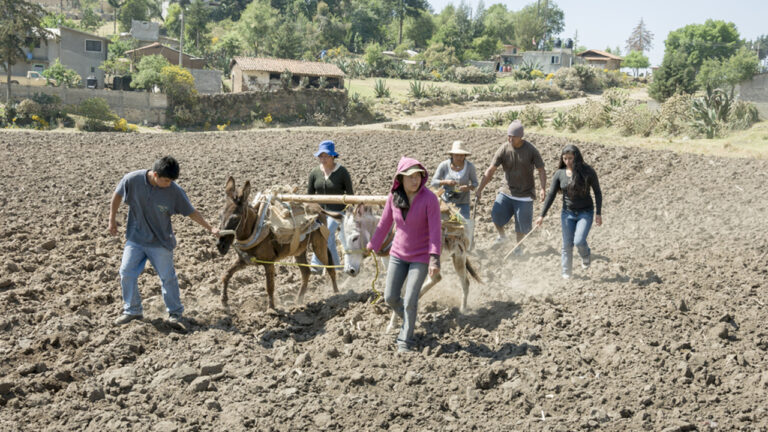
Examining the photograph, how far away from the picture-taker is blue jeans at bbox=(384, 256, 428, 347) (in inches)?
240

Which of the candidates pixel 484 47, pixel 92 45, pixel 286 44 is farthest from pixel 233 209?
pixel 484 47

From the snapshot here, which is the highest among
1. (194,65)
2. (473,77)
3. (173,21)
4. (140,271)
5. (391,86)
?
(173,21)

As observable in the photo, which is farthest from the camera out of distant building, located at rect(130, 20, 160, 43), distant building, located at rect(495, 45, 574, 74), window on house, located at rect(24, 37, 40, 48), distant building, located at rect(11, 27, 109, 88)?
distant building, located at rect(495, 45, 574, 74)

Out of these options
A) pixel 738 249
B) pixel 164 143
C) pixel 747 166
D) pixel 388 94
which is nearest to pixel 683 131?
pixel 747 166

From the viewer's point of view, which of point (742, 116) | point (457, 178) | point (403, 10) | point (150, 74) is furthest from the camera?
point (403, 10)

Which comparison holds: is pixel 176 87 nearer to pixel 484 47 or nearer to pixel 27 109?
pixel 27 109

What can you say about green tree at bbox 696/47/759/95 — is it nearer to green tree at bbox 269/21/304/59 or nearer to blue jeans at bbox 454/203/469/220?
green tree at bbox 269/21/304/59

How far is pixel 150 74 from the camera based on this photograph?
34844 millimetres

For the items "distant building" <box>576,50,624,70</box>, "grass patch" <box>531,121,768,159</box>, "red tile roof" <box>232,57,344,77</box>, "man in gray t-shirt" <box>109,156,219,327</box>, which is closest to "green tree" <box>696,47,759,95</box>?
"distant building" <box>576,50,624,70</box>

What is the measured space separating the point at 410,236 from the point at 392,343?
106 cm

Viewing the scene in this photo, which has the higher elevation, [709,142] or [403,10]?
[403,10]

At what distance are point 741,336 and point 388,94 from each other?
38108 mm

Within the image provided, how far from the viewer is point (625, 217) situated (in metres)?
12.3

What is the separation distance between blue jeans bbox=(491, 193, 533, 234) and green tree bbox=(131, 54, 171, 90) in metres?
28.7
